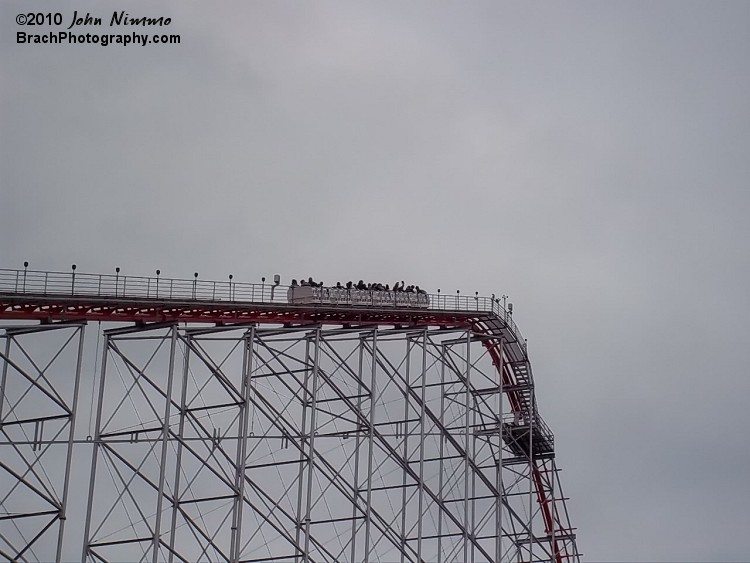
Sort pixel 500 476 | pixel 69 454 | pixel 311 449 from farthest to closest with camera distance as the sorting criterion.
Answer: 1. pixel 500 476
2. pixel 311 449
3. pixel 69 454

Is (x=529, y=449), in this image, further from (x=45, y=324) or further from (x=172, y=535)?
(x=45, y=324)

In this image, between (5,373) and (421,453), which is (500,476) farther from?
(5,373)

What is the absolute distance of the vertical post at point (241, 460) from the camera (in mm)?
47281

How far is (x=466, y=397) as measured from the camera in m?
57.4

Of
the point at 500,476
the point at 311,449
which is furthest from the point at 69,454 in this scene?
the point at 500,476

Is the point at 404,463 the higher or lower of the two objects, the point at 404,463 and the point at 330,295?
the lower

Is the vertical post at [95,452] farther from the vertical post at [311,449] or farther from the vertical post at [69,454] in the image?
the vertical post at [311,449]

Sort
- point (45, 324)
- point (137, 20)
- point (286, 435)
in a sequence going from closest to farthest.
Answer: point (45, 324), point (286, 435), point (137, 20)

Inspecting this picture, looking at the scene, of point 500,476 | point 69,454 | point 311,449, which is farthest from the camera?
point 500,476

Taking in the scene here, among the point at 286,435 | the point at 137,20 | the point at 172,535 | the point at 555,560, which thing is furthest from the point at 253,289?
the point at 555,560

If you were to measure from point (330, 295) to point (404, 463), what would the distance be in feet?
24.9

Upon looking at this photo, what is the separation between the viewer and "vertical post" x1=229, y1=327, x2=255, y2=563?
47281 mm

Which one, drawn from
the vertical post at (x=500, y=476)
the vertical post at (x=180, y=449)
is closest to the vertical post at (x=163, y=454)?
the vertical post at (x=180, y=449)

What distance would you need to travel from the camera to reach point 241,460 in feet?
157
